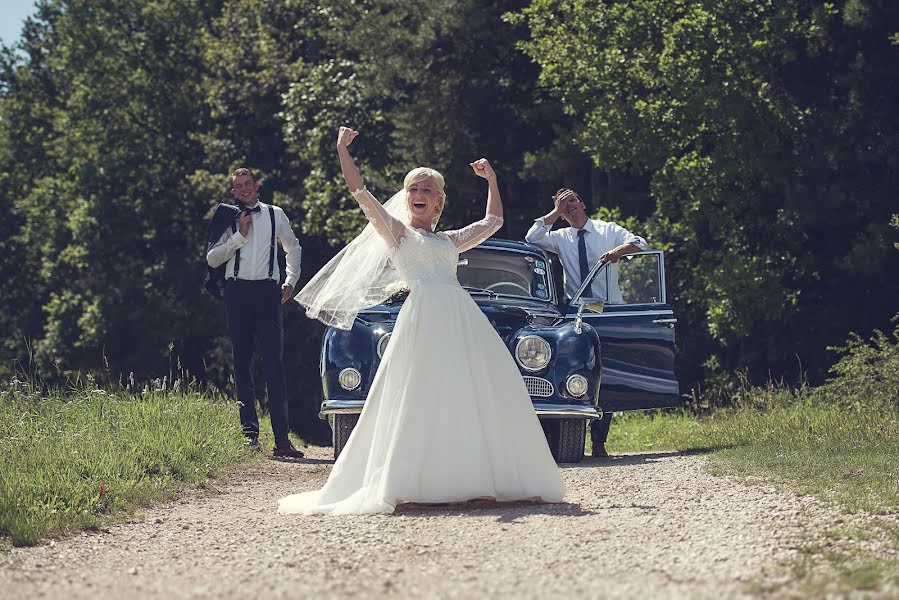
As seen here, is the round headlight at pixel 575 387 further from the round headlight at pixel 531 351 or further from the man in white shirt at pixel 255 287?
the man in white shirt at pixel 255 287

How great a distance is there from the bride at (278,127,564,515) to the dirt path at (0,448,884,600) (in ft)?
0.57

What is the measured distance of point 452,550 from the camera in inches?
242

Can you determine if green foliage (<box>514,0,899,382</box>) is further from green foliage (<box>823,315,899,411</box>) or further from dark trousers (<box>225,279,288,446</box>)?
dark trousers (<box>225,279,288,446</box>)

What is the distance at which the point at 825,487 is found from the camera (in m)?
8.13

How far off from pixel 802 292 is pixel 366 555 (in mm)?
16723

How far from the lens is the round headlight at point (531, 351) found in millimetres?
10578

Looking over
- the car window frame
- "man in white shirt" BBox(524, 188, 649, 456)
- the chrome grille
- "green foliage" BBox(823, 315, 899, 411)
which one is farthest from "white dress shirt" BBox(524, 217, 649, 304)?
"green foliage" BBox(823, 315, 899, 411)

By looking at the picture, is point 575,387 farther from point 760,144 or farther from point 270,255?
point 760,144

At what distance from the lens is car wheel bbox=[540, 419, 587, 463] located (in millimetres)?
10742

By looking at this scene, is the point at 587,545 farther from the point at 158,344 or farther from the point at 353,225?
the point at 158,344

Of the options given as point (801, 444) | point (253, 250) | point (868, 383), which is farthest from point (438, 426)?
point (868, 383)

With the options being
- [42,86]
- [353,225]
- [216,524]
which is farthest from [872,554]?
[42,86]

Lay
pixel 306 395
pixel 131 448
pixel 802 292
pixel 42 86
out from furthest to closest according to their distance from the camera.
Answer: pixel 42 86
pixel 306 395
pixel 802 292
pixel 131 448

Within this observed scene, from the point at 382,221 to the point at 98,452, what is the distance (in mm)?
2645
